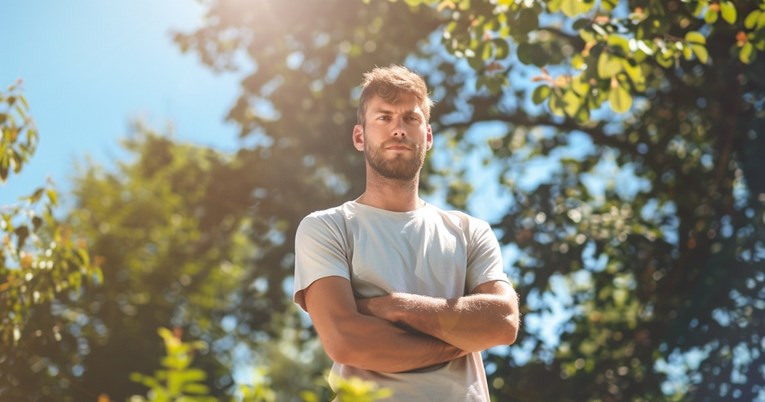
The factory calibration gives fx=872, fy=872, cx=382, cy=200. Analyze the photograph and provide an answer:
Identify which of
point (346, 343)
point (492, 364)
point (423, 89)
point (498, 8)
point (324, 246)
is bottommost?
point (492, 364)

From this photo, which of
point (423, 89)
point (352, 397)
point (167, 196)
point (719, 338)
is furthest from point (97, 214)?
point (352, 397)

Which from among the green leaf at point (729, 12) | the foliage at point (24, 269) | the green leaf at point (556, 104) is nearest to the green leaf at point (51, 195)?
the foliage at point (24, 269)

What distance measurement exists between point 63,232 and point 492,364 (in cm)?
485

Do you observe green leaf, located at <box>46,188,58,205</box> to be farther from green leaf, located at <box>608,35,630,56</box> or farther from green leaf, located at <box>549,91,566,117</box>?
green leaf, located at <box>608,35,630,56</box>

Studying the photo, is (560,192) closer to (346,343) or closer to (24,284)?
(24,284)

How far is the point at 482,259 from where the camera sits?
137 inches

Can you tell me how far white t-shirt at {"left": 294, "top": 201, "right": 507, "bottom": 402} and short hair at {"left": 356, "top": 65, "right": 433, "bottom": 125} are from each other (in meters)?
0.43

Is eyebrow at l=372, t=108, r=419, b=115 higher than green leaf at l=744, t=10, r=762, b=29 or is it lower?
lower

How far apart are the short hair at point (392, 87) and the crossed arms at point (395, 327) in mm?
784

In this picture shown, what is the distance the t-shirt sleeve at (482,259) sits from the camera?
3438mm

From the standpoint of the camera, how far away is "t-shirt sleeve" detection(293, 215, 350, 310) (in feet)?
10.4

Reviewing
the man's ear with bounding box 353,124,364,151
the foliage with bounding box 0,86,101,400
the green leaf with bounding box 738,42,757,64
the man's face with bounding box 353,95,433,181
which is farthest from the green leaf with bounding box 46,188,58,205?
the green leaf with bounding box 738,42,757,64

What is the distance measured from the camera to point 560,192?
9.98 meters

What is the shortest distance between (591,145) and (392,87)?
9631 mm
